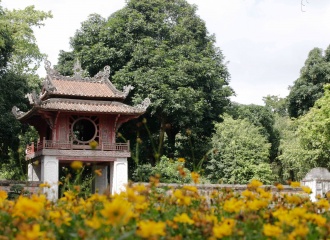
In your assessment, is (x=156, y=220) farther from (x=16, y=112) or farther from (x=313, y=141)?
(x=313, y=141)

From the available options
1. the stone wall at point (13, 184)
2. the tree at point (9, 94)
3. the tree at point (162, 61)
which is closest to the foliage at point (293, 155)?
the tree at point (162, 61)

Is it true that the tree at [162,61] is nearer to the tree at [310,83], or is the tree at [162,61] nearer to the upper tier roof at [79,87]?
the upper tier roof at [79,87]

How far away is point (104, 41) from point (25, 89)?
5547 millimetres

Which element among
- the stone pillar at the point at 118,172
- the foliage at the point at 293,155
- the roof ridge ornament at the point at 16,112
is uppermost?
the roof ridge ornament at the point at 16,112

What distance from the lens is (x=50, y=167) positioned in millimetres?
19672

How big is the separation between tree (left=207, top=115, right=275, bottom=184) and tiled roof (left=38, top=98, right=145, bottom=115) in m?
5.15

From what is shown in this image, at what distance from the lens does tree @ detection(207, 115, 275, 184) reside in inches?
960

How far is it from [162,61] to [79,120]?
640 centimetres

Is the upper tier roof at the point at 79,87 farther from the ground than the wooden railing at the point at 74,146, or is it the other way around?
the upper tier roof at the point at 79,87

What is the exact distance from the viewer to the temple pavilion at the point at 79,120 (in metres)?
19.9

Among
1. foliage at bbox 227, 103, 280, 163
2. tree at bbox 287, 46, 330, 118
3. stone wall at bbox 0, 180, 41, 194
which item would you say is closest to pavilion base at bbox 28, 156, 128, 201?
stone wall at bbox 0, 180, 41, 194

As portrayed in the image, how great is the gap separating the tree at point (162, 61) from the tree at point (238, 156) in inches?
62.3

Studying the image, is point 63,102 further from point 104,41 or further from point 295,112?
point 295,112

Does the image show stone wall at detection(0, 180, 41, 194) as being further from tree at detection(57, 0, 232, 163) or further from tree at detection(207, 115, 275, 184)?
tree at detection(57, 0, 232, 163)
